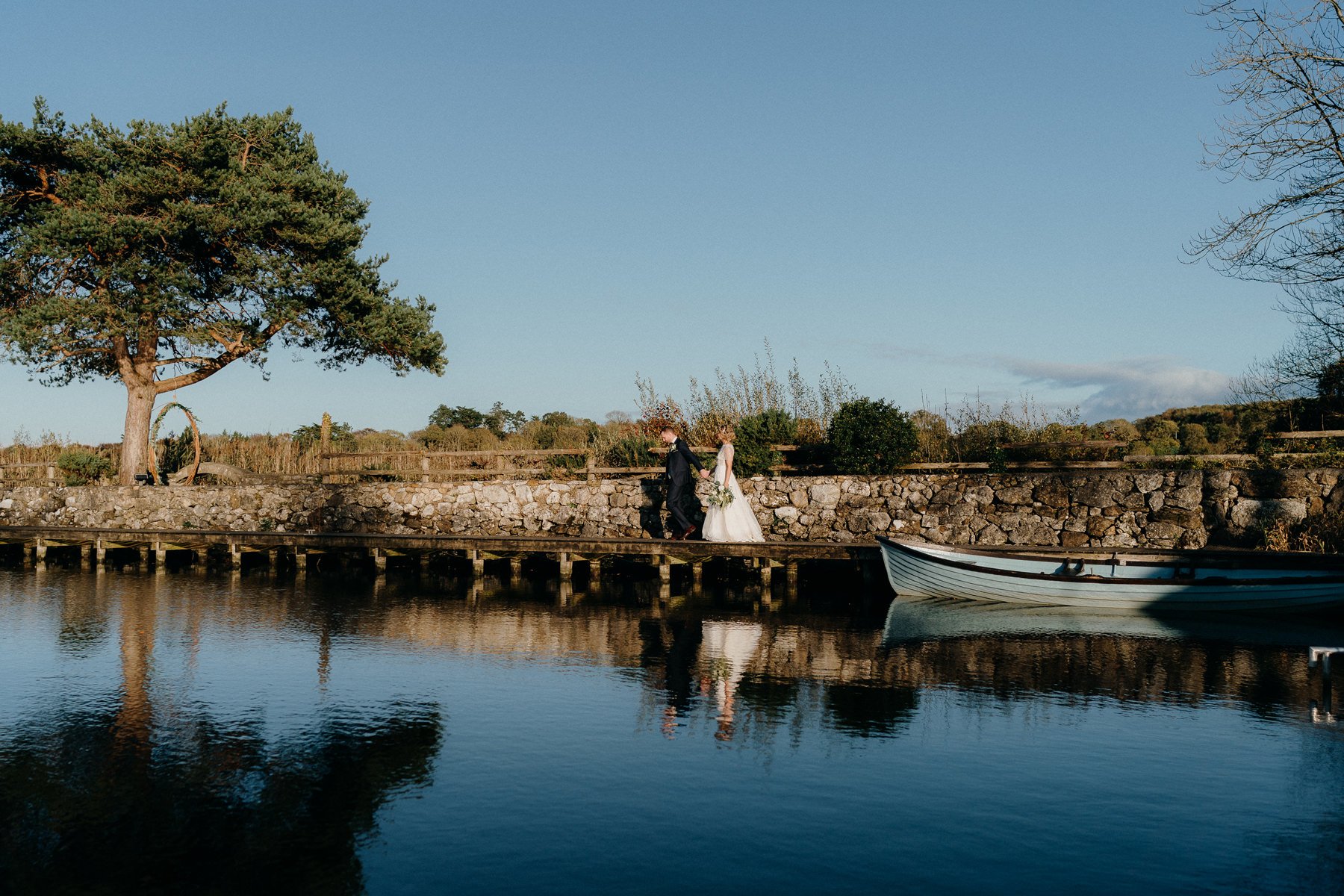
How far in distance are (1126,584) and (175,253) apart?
2285 cm

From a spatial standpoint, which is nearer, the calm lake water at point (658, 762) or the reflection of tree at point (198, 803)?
the reflection of tree at point (198, 803)

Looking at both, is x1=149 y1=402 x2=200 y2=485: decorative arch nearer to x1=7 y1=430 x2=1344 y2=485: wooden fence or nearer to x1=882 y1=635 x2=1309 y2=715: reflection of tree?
x1=7 y1=430 x2=1344 y2=485: wooden fence

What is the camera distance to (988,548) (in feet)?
49.0

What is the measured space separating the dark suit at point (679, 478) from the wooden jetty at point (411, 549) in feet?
2.32

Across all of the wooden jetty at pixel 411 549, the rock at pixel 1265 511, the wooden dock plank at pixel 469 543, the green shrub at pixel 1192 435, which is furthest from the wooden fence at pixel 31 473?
the green shrub at pixel 1192 435

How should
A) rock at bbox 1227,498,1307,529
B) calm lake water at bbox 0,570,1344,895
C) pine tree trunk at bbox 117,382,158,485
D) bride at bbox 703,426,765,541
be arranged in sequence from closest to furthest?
calm lake water at bbox 0,570,1344,895
rock at bbox 1227,498,1307,529
bride at bbox 703,426,765,541
pine tree trunk at bbox 117,382,158,485

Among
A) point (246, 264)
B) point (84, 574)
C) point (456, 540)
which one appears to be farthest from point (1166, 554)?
point (246, 264)

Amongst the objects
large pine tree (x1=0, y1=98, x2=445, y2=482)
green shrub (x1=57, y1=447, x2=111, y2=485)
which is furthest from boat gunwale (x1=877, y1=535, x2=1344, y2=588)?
green shrub (x1=57, y1=447, x2=111, y2=485)

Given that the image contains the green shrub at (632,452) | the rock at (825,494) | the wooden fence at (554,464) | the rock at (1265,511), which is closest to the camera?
the rock at (1265,511)

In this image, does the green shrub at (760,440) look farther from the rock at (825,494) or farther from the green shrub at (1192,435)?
the green shrub at (1192,435)

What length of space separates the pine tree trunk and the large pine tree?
0.03 m

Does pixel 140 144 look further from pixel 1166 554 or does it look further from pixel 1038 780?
pixel 1038 780

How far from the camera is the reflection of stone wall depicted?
59.2ft

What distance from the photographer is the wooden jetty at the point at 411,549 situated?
17.5m
